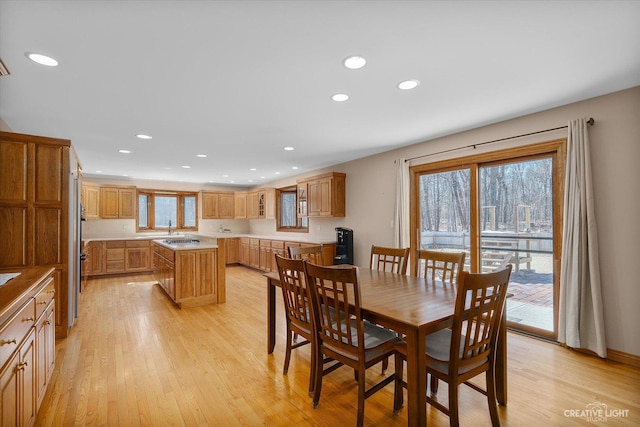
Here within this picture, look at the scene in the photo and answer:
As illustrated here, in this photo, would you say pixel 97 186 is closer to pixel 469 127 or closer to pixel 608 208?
pixel 469 127

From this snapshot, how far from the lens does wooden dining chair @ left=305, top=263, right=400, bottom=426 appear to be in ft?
5.99

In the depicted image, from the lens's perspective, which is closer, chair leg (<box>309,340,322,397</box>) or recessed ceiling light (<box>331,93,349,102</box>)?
chair leg (<box>309,340,322,397</box>)

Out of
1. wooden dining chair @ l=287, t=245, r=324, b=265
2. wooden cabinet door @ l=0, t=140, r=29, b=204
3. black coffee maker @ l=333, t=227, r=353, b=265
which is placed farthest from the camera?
black coffee maker @ l=333, t=227, r=353, b=265

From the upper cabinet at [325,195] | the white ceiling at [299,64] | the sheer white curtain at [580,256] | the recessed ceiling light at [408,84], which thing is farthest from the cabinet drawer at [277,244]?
the sheer white curtain at [580,256]

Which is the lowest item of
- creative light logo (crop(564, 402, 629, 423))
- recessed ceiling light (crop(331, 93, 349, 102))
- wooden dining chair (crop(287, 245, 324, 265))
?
creative light logo (crop(564, 402, 629, 423))

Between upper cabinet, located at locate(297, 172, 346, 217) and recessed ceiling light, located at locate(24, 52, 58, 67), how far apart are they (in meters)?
4.22

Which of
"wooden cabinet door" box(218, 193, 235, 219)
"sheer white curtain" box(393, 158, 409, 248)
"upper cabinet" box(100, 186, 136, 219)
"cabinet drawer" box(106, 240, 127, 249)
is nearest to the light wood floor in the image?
"sheer white curtain" box(393, 158, 409, 248)

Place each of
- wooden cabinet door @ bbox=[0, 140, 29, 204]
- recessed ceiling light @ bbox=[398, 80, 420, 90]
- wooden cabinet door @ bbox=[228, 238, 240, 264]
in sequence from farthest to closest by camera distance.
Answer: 1. wooden cabinet door @ bbox=[228, 238, 240, 264]
2. wooden cabinet door @ bbox=[0, 140, 29, 204]
3. recessed ceiling light @ bbox=[398, 80, 420, 90]

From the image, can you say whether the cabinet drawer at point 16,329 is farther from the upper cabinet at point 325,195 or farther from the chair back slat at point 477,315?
the upper cabinet at point 325,195

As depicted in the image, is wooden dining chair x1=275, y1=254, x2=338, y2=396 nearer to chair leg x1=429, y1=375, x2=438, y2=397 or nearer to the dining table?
the dining table

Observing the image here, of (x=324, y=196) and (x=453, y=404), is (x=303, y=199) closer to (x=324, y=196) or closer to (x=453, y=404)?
(x=324, y=196)

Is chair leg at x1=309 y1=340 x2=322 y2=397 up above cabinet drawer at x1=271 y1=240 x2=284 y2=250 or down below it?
below

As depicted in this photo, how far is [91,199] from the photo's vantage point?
687cm

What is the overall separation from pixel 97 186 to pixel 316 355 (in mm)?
7185
